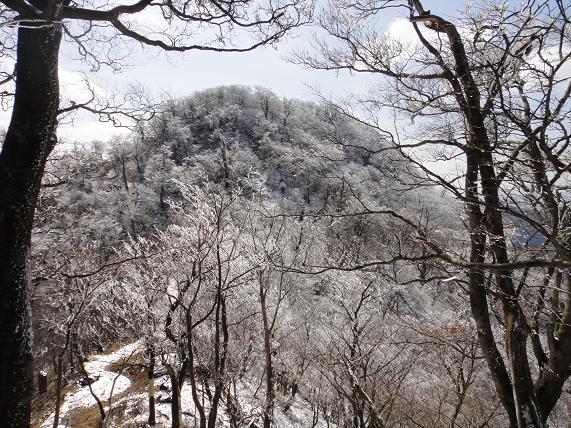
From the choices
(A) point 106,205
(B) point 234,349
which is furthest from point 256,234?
(A) point 106,205

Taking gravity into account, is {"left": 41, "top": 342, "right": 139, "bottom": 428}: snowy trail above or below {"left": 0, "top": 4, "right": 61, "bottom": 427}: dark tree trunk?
below

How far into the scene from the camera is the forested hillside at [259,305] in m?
4.99

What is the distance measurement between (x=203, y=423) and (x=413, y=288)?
125 ft

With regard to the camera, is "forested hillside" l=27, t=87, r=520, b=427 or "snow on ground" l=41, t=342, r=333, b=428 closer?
"forested hillside" l=27, t=87, r=520, b=427

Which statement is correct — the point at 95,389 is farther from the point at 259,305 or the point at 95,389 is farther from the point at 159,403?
the point at 259,305

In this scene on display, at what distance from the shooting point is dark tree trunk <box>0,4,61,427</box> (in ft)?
6.63

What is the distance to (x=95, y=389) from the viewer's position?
1576 centimetres

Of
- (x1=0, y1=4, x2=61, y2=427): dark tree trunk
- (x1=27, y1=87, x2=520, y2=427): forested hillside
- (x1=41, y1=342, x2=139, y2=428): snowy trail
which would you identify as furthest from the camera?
(x1=41, y1=342, x2=139, y2=428): snowy trail

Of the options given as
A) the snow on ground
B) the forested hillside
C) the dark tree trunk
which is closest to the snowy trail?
the snow on ground

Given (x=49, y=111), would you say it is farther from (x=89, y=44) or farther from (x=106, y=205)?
(x=106, y=205)

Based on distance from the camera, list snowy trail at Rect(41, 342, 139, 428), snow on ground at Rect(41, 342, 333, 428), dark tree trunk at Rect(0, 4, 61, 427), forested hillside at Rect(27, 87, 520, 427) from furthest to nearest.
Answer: snowy trail at Rect(41, 342, 139, 428) < snow on ground at Rect(41, 342, 333, 428) < forested hillside at Rect(27, 87, 520, 427) < dark tree trunk at Rect(0, 4, 61, 427)

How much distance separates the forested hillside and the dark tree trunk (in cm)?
118

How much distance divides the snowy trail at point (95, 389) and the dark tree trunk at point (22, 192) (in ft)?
38.4

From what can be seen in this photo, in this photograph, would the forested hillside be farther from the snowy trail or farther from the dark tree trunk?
the dark tree trunk
